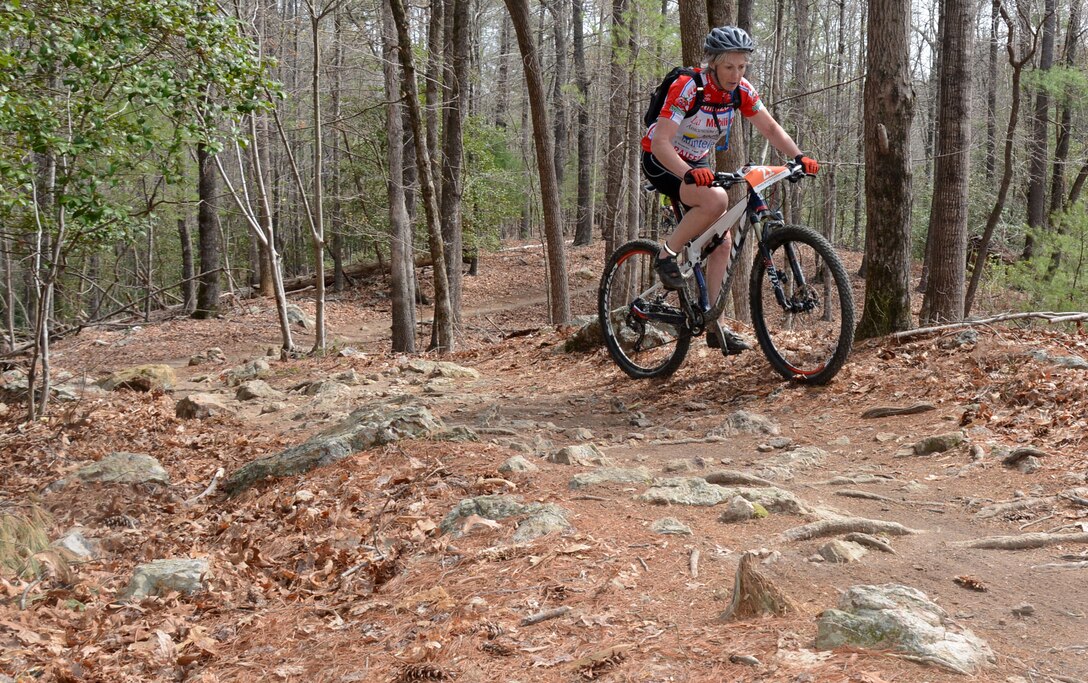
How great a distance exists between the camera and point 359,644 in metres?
3.07

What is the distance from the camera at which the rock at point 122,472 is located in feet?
20.2

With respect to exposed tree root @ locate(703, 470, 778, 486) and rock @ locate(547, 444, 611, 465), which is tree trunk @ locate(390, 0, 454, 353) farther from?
exposed tree root @ locate(703, 470, 778, 486)

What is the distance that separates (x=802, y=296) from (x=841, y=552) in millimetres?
2999

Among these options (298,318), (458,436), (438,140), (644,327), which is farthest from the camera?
(438,140)

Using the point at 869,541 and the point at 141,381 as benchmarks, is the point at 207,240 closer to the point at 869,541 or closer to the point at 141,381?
the point at 141,381

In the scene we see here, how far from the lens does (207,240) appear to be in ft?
64.6

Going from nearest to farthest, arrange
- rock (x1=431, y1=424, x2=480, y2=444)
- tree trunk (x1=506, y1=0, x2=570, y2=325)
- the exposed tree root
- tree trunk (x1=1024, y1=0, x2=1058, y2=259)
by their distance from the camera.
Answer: the exposed tree root < rock (x1=431, y1=424, x2=480, y2=444) < tree trunk (x1=506, y1=0, x2=570, y2=325) < tree trunk (x1=1024, y1=0, x2=1058, y2=259)

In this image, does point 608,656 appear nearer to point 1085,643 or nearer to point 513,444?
point 1085,643

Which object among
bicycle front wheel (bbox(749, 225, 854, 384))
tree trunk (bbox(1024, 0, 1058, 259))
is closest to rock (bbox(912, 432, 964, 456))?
bicycle front wheel (bbox(749, 225, 854, 384))

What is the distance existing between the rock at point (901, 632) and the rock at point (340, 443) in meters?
3.31

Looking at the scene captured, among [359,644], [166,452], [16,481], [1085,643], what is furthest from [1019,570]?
[16,481]

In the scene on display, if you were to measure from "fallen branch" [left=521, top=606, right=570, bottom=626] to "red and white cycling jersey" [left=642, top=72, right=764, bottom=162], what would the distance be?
3.85 m

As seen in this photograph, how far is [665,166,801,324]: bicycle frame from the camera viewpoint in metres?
5.81

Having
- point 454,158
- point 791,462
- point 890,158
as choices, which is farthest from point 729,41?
point 454,158
